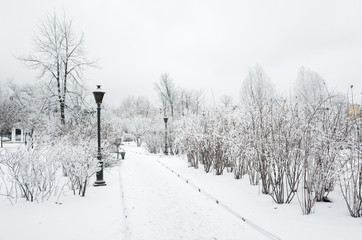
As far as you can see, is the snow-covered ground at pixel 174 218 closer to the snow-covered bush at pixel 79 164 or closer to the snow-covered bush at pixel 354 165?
the snow-covered bush at pixel 354 165

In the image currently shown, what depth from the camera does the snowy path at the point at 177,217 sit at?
4582 millimetres

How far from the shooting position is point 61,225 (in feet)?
16.0

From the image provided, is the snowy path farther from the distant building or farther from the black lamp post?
the distant building

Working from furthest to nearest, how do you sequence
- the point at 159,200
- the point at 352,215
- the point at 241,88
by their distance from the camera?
the point at 241,88, the point at 159,200, the point at 352,215

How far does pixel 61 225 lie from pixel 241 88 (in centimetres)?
3463

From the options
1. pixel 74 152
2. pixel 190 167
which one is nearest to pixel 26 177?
pixel 74 152

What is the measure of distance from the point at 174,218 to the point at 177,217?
9 centimetres

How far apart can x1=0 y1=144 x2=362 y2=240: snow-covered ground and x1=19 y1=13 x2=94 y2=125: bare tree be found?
1309cm

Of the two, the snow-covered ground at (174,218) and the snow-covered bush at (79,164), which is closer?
the snow-covered ground at (174,218)

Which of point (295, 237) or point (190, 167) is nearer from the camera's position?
point (295, 237)

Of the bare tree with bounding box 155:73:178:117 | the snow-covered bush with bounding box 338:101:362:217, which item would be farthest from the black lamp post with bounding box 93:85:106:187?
the bare tree with bounding box 155:73:178:117

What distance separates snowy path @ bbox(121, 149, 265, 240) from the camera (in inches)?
180

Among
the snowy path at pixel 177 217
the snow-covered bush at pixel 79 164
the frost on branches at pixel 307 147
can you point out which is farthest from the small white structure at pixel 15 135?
the frost on branches at pixel 307 147

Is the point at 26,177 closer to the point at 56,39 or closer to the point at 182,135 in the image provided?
the point at 182,135
